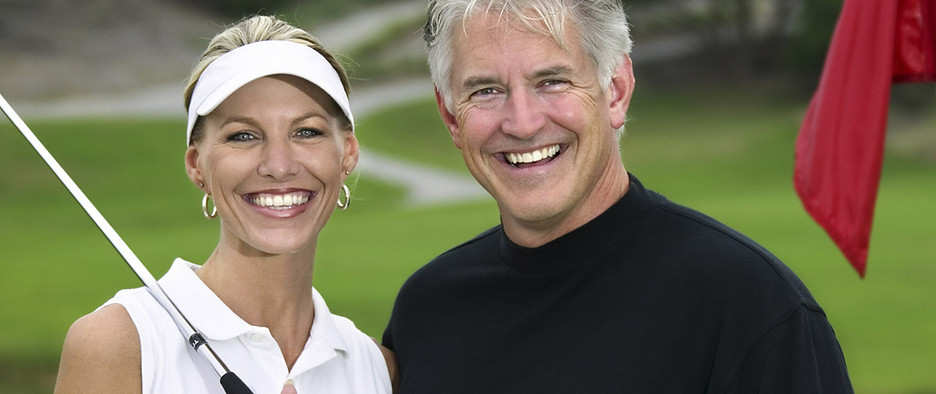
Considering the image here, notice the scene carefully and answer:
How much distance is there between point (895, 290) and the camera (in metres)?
12.3

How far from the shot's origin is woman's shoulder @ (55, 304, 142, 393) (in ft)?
9.16

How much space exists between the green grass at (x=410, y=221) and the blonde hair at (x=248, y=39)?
21.3ft

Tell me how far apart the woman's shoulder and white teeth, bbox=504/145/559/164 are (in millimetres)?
924

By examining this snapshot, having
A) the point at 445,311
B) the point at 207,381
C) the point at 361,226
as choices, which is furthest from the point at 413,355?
the point at 361,226

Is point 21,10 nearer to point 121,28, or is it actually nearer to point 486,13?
point 121,28

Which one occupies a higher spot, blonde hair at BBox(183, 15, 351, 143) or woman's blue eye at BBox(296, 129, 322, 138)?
blonde hair at BBox(183, 15, 351, 143)

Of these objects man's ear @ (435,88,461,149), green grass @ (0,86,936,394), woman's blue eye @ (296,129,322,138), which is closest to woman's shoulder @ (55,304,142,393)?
woman's blue eye @ (296,129,322,138)

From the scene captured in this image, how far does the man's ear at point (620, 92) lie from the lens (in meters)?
2.98

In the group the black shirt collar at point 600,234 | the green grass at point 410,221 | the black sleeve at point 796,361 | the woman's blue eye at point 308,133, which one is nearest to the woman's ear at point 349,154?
the woman's blue eye at point 308,133

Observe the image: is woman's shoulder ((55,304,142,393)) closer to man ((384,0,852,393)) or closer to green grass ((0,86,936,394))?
man ((384,0,852,393))

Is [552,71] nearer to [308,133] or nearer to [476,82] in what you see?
[476,82]

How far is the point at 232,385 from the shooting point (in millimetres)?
2779

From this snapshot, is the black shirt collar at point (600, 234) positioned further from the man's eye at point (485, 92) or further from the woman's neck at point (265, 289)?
the woman's neck at point (265, 289)

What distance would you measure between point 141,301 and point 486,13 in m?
1.01
